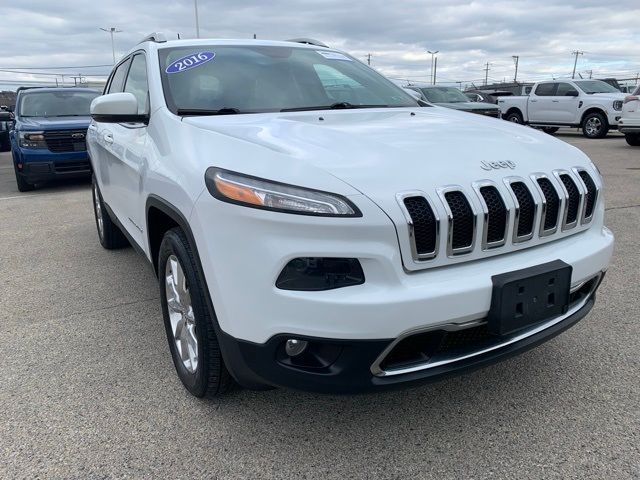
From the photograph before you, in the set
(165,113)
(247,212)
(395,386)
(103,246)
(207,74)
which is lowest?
(103,246)

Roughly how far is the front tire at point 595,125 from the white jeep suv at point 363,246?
14.8m

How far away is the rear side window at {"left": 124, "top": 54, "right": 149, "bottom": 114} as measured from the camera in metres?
3.08

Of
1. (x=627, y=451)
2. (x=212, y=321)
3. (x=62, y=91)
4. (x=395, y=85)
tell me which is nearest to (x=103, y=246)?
(x=395, y=85)

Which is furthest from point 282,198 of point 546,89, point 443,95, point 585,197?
point 546,89

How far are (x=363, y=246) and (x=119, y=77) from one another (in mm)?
3430

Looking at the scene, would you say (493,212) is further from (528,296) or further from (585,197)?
(585,197)

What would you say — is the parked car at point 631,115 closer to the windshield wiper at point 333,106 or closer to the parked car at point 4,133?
the windshield wiper at point 333,106

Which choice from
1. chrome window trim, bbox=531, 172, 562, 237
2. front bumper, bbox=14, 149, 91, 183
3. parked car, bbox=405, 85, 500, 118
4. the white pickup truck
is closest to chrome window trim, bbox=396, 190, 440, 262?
chrome window trim, bbox=531, 172, 562, 237

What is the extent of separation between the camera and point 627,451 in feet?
6.89

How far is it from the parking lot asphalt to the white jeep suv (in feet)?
0.86

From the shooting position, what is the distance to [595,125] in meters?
15.7

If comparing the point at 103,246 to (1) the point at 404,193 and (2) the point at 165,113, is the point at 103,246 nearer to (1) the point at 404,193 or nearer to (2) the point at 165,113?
(2) the point at 165,113

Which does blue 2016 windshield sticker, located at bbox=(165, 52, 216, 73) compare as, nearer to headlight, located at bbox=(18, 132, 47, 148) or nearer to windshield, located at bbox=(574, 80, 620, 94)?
headlight, located at bbox=(18, 132, 47, 148)

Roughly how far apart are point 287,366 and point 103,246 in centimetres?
387
